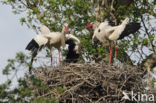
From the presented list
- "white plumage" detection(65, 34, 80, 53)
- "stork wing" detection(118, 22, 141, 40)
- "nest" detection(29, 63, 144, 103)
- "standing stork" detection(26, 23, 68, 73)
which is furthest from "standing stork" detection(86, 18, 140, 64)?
"nest" detection(29, 63, 144, 103)

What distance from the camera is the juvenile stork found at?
11.4 meters

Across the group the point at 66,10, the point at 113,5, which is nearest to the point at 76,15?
the point at 66,10

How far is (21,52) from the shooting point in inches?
244

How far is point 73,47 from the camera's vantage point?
456 inches

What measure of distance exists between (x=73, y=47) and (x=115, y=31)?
5.02ft

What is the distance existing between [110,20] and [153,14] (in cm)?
172

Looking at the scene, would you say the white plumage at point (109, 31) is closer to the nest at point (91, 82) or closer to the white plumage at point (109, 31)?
the white plumage at point (109, 31)

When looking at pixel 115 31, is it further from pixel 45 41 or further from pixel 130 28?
pixel 45 41

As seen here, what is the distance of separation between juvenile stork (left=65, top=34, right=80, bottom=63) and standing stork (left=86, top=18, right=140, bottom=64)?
59 centimetres

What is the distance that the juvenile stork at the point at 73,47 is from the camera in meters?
11.4

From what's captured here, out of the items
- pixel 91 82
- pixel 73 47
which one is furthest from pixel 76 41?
pixel 91 82

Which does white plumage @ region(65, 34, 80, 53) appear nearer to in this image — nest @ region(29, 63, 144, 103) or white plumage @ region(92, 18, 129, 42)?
white plumage @ region(92, 18, 129, 42)

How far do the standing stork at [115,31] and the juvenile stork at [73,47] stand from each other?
59cm

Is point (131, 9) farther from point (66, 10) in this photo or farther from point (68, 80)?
point (68, 80)
